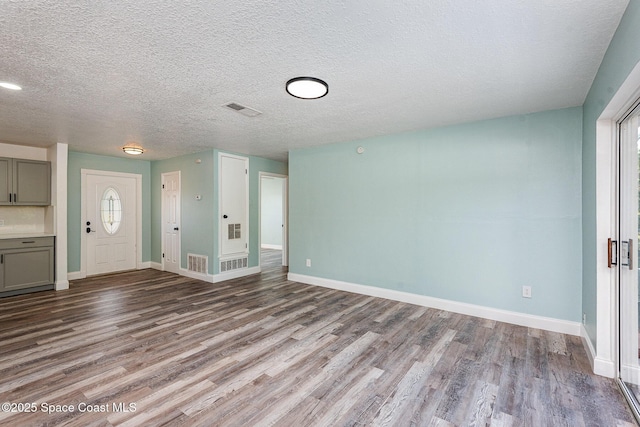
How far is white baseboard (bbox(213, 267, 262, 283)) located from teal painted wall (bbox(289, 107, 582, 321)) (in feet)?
4.99

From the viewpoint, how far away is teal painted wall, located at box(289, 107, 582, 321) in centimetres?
321

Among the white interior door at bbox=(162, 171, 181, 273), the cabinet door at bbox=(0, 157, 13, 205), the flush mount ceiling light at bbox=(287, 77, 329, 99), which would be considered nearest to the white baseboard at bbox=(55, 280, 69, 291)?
the cabinet door at bbox=(0, 157, 13, 205)

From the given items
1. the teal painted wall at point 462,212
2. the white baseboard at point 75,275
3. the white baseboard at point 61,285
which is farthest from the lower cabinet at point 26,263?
the teal painted wall at point 462,212

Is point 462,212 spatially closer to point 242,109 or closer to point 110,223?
point 242,109

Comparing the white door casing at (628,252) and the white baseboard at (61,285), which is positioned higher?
the white door casing at (628,252)

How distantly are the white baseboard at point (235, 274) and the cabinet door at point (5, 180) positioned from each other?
338cm

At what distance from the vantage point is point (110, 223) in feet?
20.5

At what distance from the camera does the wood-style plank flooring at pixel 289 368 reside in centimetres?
191

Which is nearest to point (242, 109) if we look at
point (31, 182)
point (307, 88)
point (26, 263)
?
point (307, 88)

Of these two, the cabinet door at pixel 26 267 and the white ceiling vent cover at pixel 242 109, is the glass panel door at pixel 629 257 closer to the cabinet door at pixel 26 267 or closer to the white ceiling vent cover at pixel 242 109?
the white ceiling vent cover at pixel 242 109

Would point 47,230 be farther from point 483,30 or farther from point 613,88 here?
point 613,88

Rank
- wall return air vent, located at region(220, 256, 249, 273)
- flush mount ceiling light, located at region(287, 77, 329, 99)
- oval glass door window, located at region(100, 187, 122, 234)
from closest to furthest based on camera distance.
→ flush mount ceiling light, located at region(287, 77, 329, 99), wall return air vent, located at region(220, 256, 249, 273), oval glass door window, located at region(100, 187, 122, 234)

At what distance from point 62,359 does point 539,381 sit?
388 cm

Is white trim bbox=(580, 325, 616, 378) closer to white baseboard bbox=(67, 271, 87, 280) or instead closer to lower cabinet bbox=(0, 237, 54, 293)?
lower cabinet bbox=(0, 237, 54, 293)
